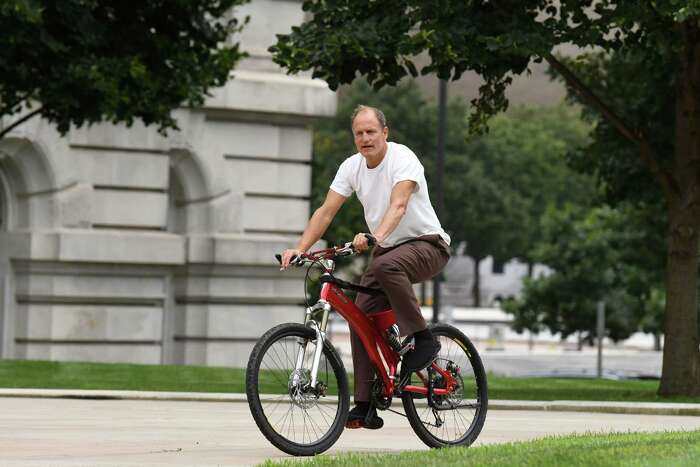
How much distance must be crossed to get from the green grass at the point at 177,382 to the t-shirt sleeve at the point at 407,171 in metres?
7.76

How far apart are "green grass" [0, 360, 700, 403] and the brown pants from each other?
24.7 feet

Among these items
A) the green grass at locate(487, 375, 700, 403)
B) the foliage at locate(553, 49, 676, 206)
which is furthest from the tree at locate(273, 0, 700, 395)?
the foliage at locate(553, 49, 676, 206)

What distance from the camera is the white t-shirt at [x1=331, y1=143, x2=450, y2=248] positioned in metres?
9.14

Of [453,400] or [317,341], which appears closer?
[317,341]

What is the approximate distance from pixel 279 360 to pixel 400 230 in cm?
103

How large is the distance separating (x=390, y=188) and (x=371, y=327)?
2.46ft

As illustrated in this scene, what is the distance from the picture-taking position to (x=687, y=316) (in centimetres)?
1747

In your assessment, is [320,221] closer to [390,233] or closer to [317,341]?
A: [390,233]

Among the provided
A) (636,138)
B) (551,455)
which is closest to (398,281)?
(551,455)

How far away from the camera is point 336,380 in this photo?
9.00 metres

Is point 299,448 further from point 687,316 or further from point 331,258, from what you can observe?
point 687,316

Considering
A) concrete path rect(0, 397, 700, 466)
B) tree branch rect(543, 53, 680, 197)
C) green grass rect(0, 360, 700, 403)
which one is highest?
tree branch rect(543, 53, 680, 197)

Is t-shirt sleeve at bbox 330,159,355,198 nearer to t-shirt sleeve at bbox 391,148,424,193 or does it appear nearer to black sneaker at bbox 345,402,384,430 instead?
t-shirt sleeve at bbox 391,148,424,193

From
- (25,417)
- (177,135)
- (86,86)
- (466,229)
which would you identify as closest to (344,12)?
(86,86)
